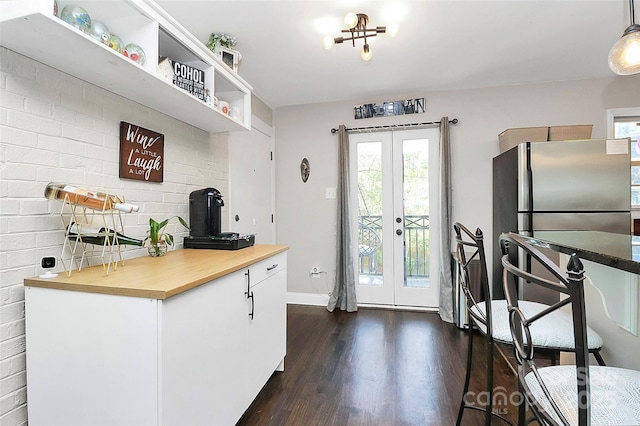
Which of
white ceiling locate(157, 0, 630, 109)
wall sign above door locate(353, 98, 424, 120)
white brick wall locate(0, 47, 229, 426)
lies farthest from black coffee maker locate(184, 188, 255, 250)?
wall sign above door locate(353, 98, 424, 120)

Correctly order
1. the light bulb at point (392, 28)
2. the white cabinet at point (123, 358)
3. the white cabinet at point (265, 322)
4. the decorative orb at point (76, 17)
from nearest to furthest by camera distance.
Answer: the white cabinet at point (123, 358) < the decorative orb at point (76, 17) < the white cabinet at point (265, 322) < the light bulb at point (392, 28)

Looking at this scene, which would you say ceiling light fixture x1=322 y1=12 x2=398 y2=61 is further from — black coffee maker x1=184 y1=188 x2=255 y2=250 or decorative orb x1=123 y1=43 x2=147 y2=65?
black coffee maker x1=184 y1=188 x2=255 y2=250

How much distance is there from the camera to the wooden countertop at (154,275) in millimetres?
987

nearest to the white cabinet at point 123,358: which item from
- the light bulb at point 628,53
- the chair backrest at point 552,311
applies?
the chair backrest at point 552,311

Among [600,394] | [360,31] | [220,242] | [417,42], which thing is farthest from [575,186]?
[220,242]

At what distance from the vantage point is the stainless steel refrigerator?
234 centimetres

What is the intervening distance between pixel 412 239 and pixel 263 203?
178 centimetres

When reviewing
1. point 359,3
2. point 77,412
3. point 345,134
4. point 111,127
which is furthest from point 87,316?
point 345,134

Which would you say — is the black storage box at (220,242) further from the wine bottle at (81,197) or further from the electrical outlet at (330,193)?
the electrical outlet at (330,193)

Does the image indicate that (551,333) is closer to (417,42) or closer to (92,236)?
(92,236)

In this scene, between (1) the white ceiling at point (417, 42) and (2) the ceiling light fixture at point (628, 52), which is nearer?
(2) the ceiling light fixture at point (628, 52)

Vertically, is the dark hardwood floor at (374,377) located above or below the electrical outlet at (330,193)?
below

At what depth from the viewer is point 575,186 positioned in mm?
2377

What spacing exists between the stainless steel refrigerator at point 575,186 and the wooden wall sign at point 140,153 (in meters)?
2.76
